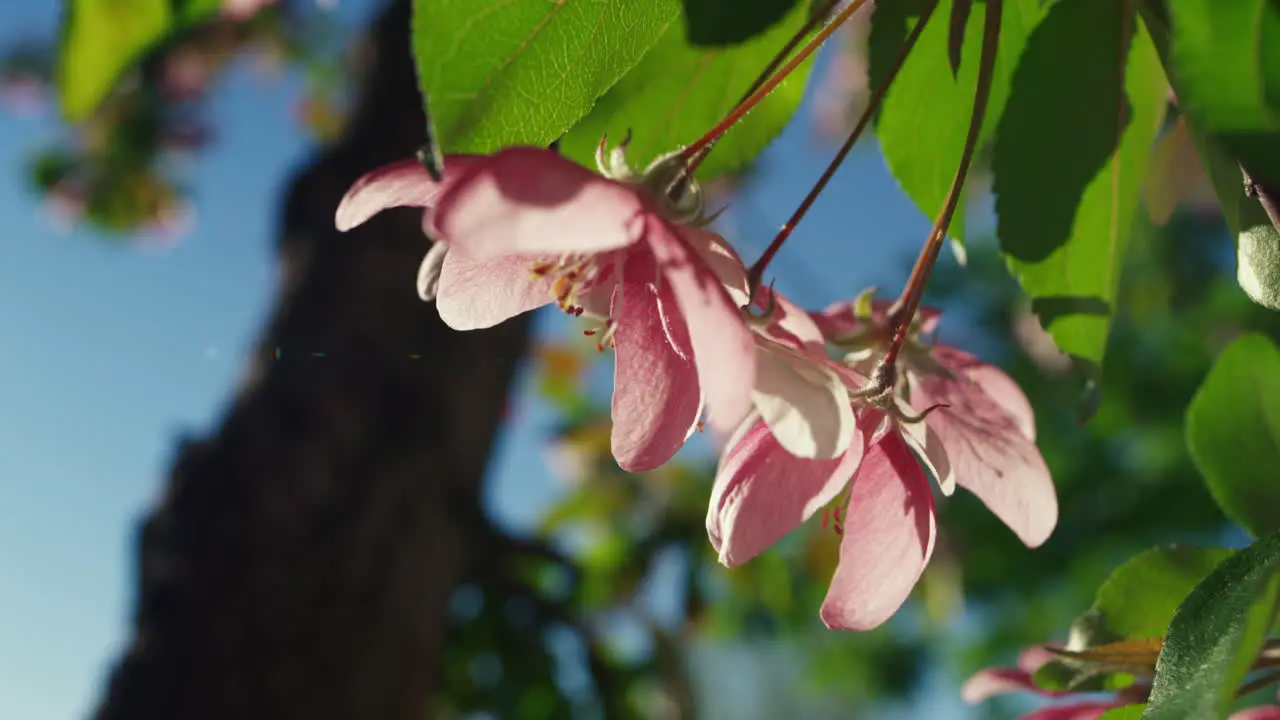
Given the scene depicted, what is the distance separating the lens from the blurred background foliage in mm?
2254

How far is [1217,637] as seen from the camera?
13.0 inches

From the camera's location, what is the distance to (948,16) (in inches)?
18.4

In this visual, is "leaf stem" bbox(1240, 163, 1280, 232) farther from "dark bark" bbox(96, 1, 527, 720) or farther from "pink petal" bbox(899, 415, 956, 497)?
"dark bark" bbox(96, 1, 527, 720)

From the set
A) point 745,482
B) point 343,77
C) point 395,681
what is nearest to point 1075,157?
point 745,482

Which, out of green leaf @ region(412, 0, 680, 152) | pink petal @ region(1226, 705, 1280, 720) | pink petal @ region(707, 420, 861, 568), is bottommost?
pink petal @ region(1226, 705, 1280, 720)

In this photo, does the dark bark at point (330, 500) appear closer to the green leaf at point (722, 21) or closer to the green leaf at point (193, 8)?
the green leaf at point (193, 8)

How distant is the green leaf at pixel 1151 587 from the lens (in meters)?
0.48

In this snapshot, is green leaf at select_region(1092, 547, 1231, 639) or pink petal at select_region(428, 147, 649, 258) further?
green leaf at select_region(1092, 547, 1231, 639)

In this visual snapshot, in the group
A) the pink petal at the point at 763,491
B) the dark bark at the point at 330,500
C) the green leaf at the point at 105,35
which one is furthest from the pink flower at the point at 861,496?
the dark bark at the point at 330,500

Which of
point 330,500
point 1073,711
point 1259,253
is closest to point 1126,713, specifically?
point 1073,711

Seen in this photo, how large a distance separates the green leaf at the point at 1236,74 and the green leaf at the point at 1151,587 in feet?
0.79

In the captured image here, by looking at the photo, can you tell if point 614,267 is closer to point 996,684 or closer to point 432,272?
point 432,272

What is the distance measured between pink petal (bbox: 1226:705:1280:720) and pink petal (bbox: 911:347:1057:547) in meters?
0.11

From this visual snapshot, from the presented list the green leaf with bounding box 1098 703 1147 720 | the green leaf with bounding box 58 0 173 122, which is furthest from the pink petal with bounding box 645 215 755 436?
the green leaf with bounding box 58 0 173 122
